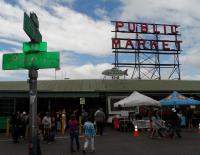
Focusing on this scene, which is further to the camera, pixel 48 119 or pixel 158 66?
pixel 158 66

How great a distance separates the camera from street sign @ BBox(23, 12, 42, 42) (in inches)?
267

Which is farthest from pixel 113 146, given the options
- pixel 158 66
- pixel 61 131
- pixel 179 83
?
pixel 158 66

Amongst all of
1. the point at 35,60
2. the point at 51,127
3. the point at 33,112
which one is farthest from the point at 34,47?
the point at 51,127

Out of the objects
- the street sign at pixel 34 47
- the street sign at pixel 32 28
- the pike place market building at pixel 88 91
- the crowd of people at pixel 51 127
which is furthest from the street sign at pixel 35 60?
the pike place market building at pixel 88 91

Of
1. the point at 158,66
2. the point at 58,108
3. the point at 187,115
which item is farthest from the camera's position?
the point at 158,66

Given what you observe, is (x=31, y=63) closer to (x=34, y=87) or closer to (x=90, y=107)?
(x=34, y=87)

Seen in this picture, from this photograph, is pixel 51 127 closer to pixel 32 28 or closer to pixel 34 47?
pixel 34 47

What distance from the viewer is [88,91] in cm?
2759

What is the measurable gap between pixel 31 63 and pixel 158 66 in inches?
1296

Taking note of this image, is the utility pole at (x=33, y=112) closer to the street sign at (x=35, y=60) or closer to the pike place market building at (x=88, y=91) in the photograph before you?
the street sign at (x=35, y=60)

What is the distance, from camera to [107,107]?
29.0 meters

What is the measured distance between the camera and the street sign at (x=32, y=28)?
6.78 m

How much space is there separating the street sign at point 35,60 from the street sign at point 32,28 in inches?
14.4

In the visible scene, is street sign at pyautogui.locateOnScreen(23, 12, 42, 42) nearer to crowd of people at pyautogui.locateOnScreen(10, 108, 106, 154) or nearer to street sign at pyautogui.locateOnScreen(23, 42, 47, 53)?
street sign at pyautogui.locateOnScreen(23, 42, 47, 53)
